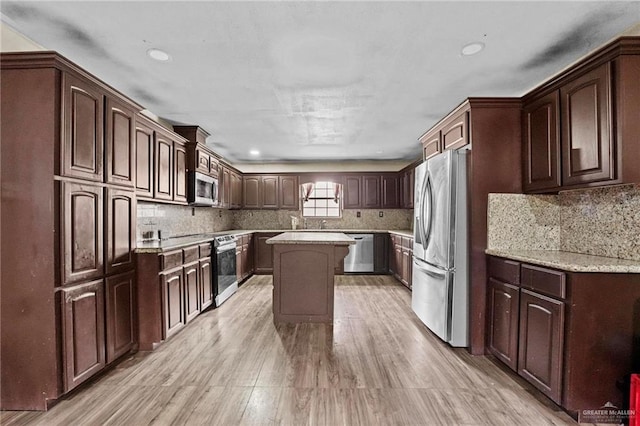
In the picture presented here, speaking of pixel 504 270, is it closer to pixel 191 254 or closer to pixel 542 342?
pixel 542 342

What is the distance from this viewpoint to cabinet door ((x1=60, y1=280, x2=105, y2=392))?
200 cm

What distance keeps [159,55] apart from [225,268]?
2855 millimetres

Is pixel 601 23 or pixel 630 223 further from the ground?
pixel 601 23

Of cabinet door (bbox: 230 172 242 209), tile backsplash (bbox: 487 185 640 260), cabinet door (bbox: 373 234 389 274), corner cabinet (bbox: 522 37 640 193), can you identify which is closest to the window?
cabinet door (bbox: 373 234 389 274)

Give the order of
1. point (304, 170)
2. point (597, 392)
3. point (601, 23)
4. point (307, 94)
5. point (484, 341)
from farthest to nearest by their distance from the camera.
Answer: point (304, 170) < point (307, 94) < point (484, 341) < point (601, 23) < point (597, 392)

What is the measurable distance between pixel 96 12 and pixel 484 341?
3818 mm

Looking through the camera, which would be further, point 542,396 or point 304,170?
point 304,170

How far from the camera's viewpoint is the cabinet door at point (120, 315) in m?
2.40

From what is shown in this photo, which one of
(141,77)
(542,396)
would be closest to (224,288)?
(141,77)

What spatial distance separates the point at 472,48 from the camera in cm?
231

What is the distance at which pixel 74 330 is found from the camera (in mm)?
2057

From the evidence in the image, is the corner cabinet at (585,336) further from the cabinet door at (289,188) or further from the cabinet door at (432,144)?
the cabinet door at (289,188)

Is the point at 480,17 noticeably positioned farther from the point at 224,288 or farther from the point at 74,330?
the point at 224,288

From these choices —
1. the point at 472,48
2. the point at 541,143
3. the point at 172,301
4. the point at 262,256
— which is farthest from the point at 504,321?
the point at 262,256
